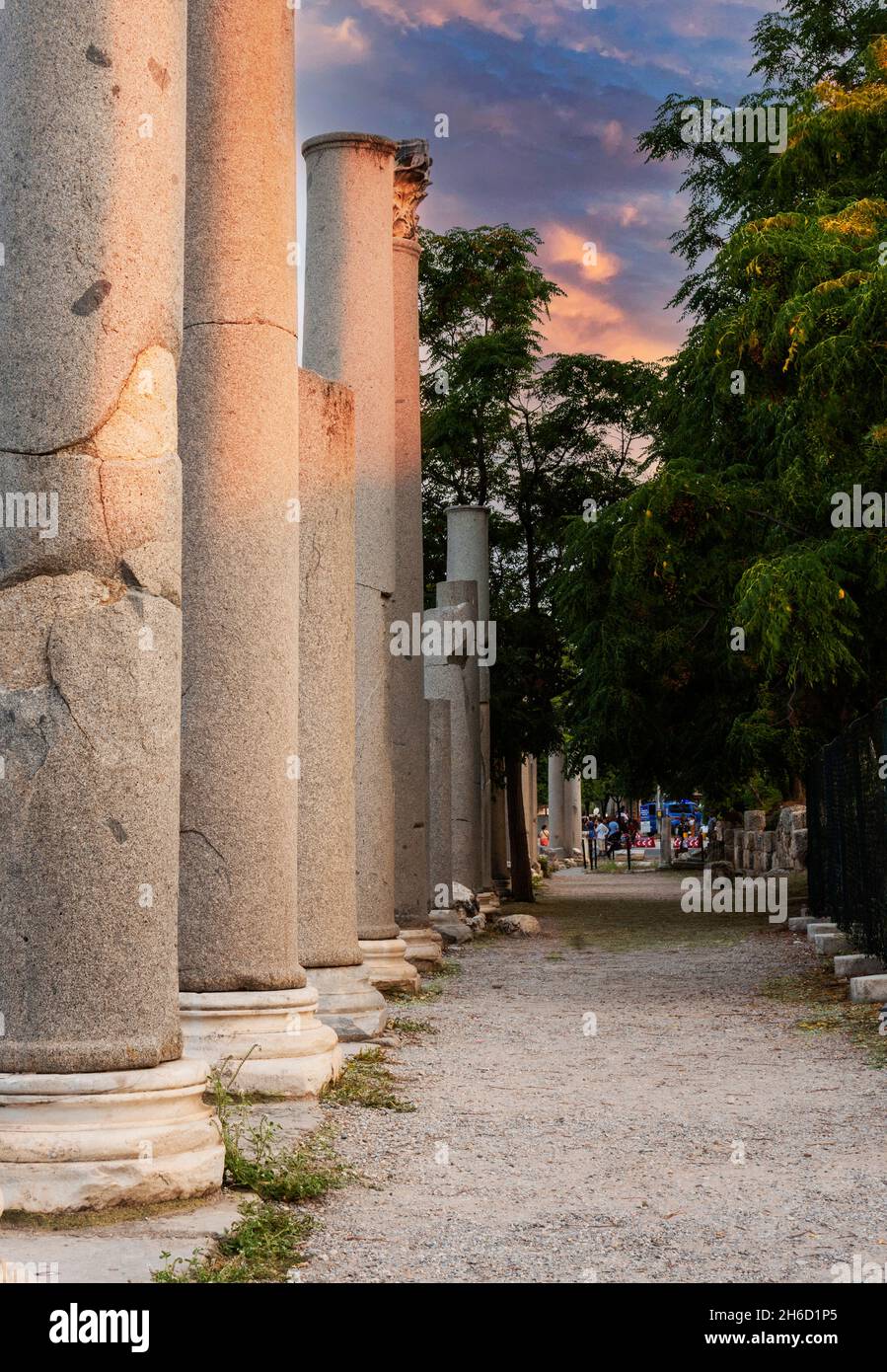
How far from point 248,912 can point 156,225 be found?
390 centimetres

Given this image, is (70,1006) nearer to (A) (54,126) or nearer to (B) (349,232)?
(A) (54,126)

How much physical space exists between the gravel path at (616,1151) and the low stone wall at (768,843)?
56.7 ft

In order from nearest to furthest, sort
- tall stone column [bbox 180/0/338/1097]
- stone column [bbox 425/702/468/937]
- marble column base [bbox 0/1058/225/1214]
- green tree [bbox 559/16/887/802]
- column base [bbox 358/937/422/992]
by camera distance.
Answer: marble column base [bbox 0/1058/225/1214] → tall stone column [bbox 180/0/338/1097] → column base [bbox 358/937/422/992] → green tree [bbox 559/16/887/802] → stone column [bbox 425/702/468/937]

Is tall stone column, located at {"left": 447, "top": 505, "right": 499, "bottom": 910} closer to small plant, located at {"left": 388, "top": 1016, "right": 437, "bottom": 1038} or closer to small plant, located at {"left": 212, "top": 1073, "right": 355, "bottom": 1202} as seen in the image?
small plant, located at {"left": 388, "top": 1016, "right": 437, "bottom": 1038}

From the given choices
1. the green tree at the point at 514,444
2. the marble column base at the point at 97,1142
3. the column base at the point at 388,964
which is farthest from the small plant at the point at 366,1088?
the green tree at the point at 514,444

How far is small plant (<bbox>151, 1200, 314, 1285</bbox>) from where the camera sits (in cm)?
513

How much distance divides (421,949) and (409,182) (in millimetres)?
8596

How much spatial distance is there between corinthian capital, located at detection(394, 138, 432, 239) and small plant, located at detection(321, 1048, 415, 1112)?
35.0ft

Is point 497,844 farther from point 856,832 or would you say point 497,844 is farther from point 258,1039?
point 258,1039

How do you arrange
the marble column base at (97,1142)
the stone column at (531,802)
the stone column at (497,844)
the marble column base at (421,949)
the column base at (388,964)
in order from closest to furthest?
the marble column base at (97,1142) → the column base at (388,964) → the marble column base at (421,949) → the stone column at (497,844) → the stone column at (531,802)

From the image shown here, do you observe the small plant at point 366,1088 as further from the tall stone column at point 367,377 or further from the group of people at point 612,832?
the group of people at point 612,832

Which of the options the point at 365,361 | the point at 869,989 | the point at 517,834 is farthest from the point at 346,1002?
the point at 517,834

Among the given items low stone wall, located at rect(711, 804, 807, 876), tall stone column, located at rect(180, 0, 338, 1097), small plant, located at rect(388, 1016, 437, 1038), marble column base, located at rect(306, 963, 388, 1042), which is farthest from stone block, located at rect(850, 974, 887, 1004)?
low stone wall, located at rect(711, 804, 807, 876)

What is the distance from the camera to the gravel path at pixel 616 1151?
5.85 meters
